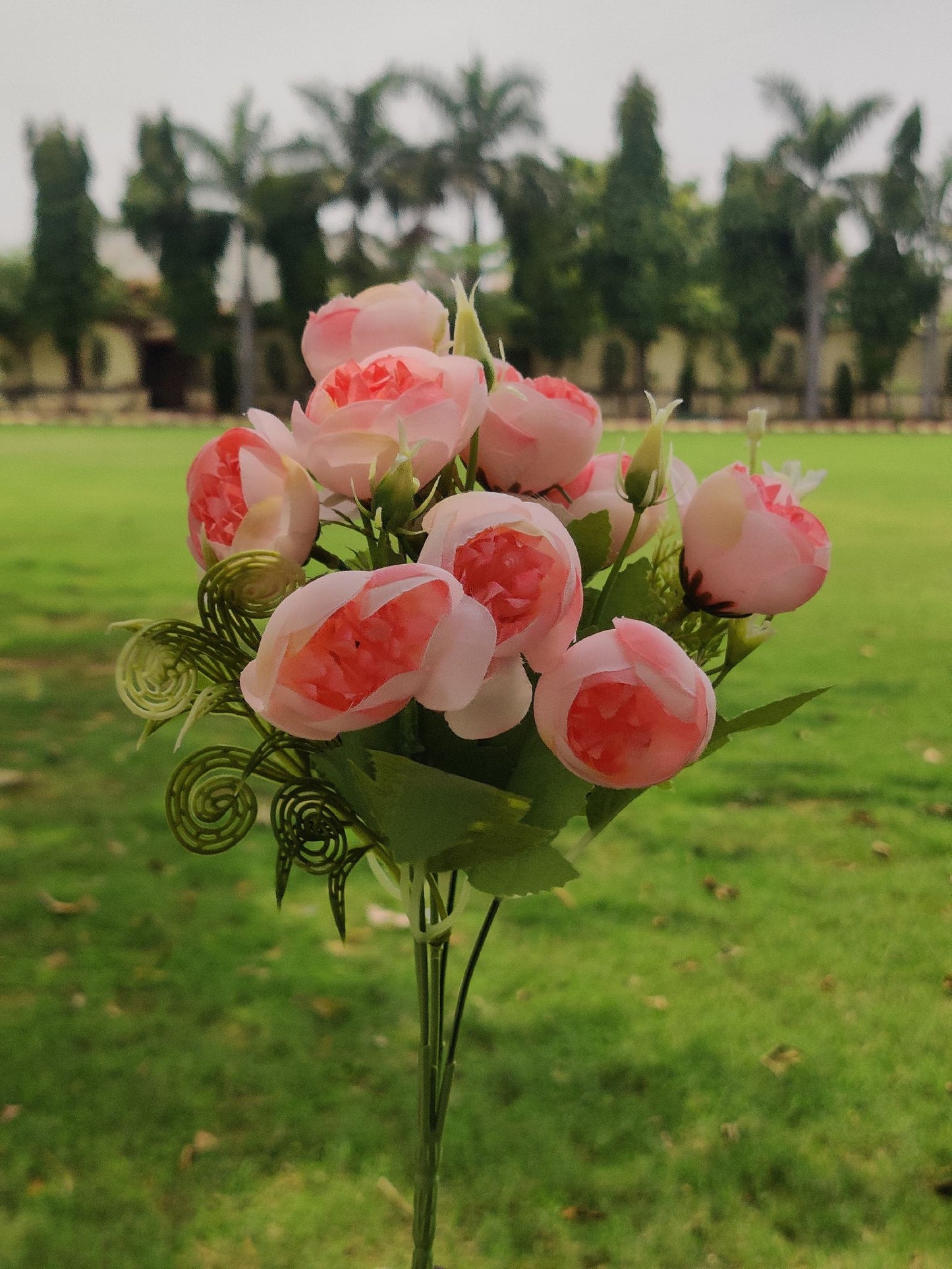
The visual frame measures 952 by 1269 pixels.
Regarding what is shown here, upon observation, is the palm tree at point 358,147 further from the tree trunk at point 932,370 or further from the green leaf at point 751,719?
the green leaf at point 751,719

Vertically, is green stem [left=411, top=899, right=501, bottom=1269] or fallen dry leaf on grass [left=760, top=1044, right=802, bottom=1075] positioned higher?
green stem [left=411, top=899, right=501, bottom=1269]

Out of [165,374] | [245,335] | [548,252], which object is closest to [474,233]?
[548,252]

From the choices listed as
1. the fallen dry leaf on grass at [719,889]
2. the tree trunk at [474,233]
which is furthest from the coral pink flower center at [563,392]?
the tree trunk at [474,233]

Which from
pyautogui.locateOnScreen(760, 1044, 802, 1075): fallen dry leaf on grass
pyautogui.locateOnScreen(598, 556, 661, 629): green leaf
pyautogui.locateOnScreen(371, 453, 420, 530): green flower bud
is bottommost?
pyautogui.locateOnScreen(760, 1044, 802, 1075): fallen dry leaf on grass

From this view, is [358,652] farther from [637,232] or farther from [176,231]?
[637,232]

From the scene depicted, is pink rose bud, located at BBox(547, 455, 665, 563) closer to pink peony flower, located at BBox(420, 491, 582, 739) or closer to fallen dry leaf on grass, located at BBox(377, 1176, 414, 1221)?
pink peony flower, located at BBox(420, 491, 582, 739)

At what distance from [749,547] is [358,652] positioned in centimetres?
42

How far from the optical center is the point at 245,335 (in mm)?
35188

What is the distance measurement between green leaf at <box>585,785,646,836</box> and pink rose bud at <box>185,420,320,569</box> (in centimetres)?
37

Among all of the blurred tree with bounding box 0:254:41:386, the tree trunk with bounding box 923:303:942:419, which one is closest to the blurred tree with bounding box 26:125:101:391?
the blurred tree with bounding box 0:254:41:386

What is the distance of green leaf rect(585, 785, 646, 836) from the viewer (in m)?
1.09

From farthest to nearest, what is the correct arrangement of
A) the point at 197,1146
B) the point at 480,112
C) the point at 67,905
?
1. the point at 480,112
2. the point at 67,905
3. the point at 197,1146

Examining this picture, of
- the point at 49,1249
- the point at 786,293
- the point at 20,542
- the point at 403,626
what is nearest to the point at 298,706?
the point at 403,626

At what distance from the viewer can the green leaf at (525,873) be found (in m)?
1.02
